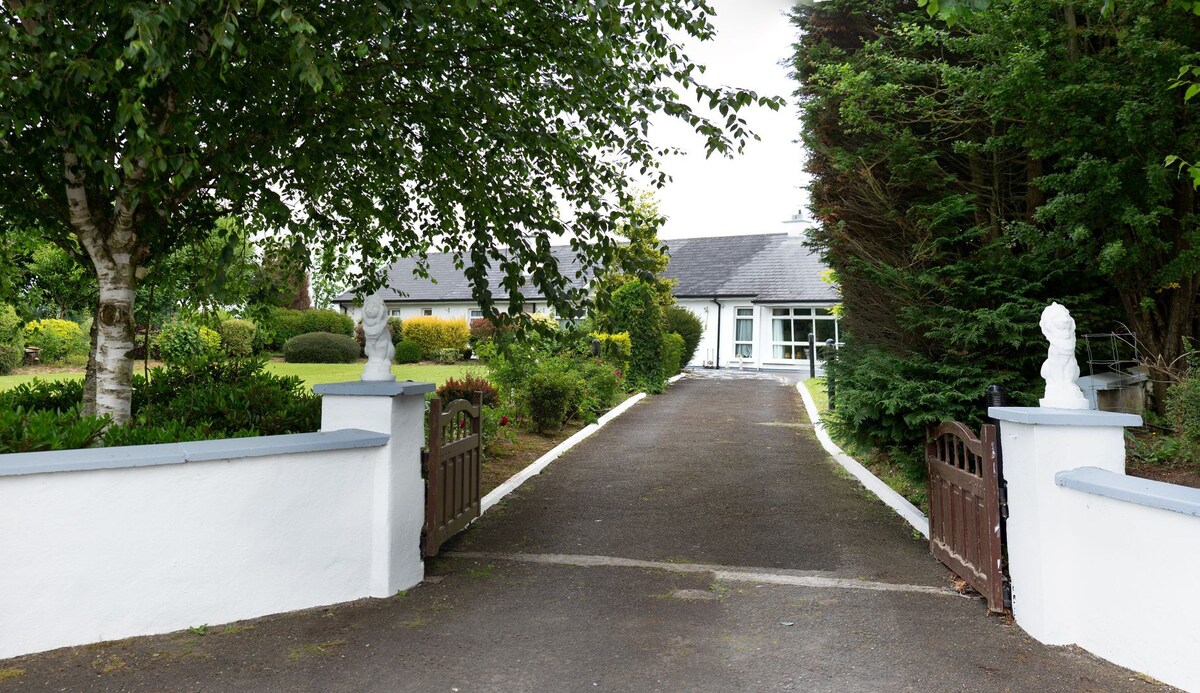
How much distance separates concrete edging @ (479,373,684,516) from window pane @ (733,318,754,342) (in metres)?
14.0

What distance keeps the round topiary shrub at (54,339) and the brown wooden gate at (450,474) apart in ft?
72.4

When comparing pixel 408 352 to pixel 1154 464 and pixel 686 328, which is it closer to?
pixel 686 328

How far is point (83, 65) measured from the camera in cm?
355

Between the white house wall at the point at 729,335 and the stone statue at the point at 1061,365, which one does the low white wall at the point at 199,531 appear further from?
the white house wall at the point at 729,335

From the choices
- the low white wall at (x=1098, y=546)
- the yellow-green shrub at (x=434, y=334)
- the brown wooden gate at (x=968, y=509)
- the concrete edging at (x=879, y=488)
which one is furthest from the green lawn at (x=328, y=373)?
the low white wall at (x=1098, y=546)

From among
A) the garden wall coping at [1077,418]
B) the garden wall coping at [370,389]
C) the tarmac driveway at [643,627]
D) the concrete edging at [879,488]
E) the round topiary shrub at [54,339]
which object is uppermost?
the round topiary shrub at [54,339]

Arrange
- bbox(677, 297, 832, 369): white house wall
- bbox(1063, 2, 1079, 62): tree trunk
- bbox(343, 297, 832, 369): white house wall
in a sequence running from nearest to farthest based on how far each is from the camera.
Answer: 1. bbox(1063, 2, 1079, 62): tree trunk
2. bbox(343, 297, 832, 369): white house wall
3. bbox(677, 297, 832, 369): white house wall

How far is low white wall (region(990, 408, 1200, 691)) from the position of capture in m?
3.33

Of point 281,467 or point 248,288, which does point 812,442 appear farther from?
point 281,467

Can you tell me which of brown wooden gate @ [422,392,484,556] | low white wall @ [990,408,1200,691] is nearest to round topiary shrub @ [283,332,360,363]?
brown wooden gate @ [422,392,484,556]

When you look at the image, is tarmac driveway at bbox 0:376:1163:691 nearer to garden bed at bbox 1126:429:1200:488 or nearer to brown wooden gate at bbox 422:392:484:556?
brown wooden gate at bbox 422:392:484:556

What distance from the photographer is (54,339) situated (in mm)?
22828

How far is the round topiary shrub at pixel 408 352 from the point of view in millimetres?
28406

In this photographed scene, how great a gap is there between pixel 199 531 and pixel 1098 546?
4.71m
